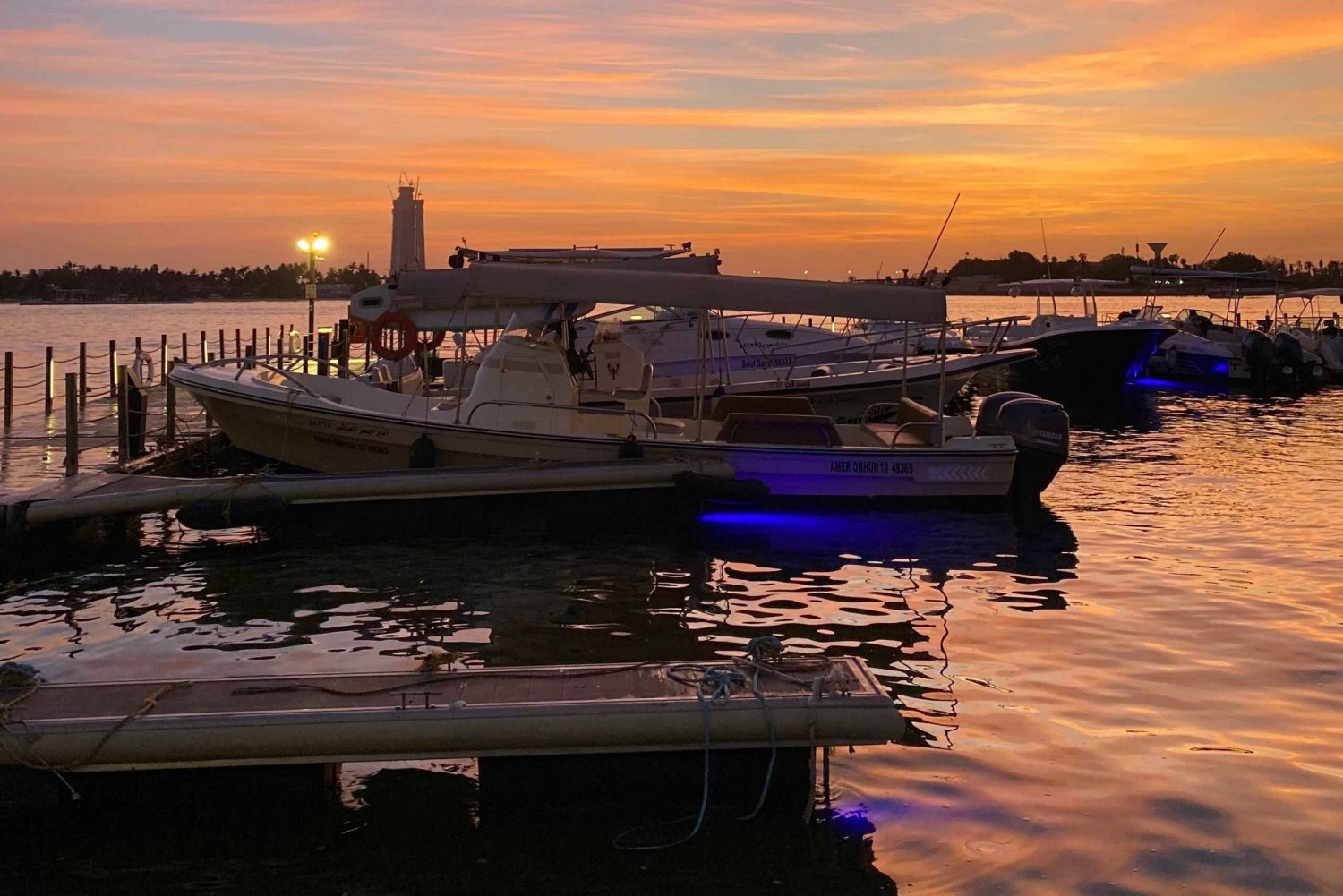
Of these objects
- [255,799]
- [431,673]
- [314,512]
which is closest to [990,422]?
[314,512]

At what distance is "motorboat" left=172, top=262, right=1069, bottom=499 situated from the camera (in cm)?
1636

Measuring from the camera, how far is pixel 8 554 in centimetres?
1373

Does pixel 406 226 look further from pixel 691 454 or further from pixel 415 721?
pixel 415 721

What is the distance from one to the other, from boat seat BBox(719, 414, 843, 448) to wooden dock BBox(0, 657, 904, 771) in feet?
32.2

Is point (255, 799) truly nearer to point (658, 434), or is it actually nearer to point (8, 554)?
point (8, 554)

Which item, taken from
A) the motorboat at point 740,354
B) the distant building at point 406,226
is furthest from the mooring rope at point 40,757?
the distant building at point 406,226

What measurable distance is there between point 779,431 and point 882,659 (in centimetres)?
684

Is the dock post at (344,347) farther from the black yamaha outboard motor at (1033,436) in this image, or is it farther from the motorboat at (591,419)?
the black yamaha outboard motor at (1033,436)

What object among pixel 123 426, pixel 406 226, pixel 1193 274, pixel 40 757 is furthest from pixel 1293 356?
pixel 40 757

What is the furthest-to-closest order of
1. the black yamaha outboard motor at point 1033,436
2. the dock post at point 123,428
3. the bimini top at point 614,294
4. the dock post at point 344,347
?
the dock post at point 344,347
the dock post at point 123,428
the black yamaha outboard motor at point 1033,436
the bimini top at point 614,294

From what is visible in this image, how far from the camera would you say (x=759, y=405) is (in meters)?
Answer: 19.9

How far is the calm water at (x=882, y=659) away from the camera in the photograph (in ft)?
23.0

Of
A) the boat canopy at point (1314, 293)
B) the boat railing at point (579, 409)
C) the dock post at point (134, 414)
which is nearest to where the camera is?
the boat railing at point (579, 409)

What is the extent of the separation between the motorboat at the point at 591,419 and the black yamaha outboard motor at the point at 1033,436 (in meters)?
0.02
